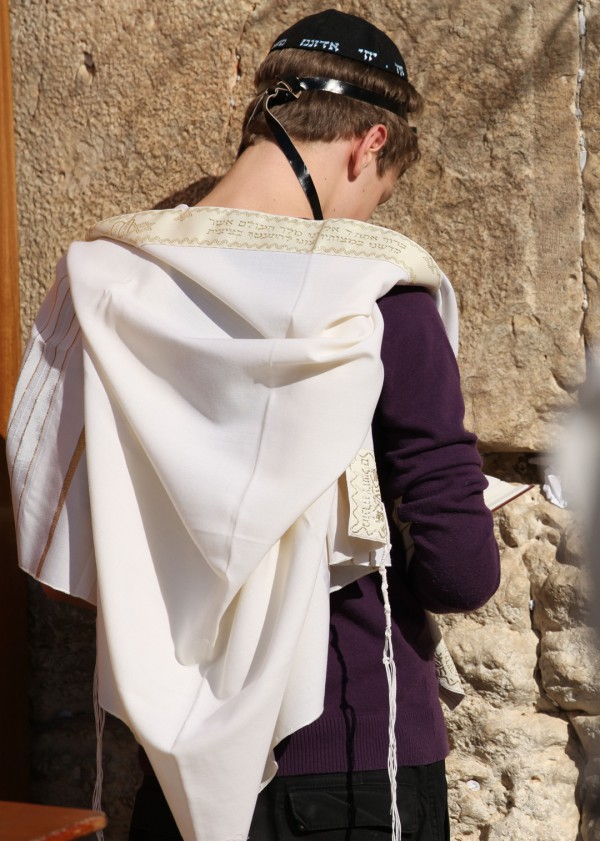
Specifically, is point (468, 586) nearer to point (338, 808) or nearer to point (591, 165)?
point (338, 808)

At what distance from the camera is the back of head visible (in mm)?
1376

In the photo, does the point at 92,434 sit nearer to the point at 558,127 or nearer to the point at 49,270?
the point at 49,270

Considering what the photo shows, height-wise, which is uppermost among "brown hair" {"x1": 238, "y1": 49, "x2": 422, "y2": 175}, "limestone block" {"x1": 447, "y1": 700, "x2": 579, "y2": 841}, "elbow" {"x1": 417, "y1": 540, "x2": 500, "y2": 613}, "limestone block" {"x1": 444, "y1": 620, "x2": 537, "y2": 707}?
"brown hair" {"x1": 238, "y1": 49, "x2": 422, "y2": 175}

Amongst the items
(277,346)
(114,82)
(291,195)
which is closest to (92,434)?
(277,346)

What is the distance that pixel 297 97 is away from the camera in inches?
54.3

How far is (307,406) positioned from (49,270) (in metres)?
1.00

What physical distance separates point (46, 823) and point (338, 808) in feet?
1.43

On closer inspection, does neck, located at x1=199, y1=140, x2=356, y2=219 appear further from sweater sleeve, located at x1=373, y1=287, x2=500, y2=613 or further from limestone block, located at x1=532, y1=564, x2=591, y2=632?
limestone block, located at x1=532, y1=564, x2=591, y2=632

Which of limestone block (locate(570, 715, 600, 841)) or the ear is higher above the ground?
the ear

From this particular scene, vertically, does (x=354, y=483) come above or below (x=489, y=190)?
below

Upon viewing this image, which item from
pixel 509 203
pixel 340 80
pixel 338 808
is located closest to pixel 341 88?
pixel 340 80

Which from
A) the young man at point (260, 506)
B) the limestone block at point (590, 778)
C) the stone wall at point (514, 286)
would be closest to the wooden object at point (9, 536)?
the stone wall at point (514, 286)

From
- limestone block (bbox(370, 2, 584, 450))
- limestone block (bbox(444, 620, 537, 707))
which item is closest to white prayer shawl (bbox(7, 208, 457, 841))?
limestone block (bbox(370, 2, 584, 450))

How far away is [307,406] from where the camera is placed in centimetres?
113
